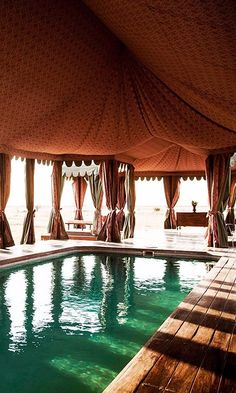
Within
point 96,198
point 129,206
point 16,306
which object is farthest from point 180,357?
point 96,198

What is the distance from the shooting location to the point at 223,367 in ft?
7.74

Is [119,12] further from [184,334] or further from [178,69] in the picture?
[184,334]

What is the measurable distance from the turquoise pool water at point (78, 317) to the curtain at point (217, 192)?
6.93 feet

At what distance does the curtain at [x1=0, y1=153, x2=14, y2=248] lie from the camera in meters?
8.88

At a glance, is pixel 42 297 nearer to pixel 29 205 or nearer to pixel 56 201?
pixel 29 205

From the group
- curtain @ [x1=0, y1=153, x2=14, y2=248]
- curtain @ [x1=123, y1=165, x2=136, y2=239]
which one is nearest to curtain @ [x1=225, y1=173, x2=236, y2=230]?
curtain @ [x1=123, y1=165, x2=136, y2=239]

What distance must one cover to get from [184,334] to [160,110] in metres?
4.37

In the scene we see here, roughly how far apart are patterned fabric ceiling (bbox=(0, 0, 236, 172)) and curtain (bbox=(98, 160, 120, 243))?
82.1 inches

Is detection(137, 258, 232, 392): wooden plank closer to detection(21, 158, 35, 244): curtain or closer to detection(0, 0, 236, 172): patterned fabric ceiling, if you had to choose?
detection(0, 0, 236, 172): patterned fabric ceiling

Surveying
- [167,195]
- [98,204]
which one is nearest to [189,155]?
[167,195]

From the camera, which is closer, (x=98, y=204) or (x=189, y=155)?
(x=189, y=155)

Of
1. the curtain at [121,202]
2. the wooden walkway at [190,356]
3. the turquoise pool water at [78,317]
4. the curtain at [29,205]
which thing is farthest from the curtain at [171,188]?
the wooden walkway at [190,356]

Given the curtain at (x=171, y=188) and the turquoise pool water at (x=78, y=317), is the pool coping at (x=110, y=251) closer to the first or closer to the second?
the turquoise pool water at (x=78, y=317)

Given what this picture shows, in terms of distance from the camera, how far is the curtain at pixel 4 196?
29.1ft
